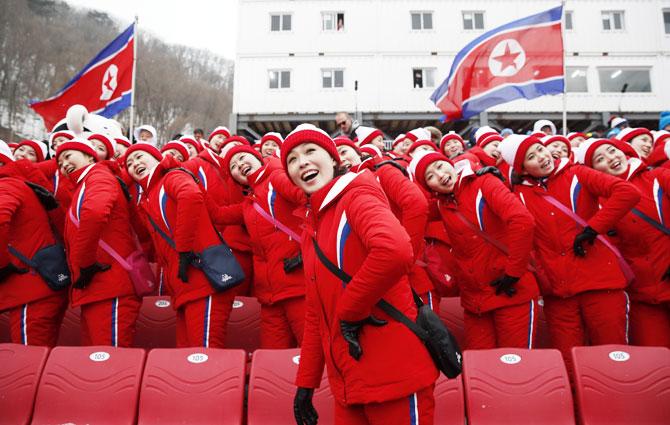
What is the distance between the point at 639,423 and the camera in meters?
2.92

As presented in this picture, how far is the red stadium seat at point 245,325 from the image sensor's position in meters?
4.43

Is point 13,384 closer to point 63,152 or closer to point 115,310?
point 115,310

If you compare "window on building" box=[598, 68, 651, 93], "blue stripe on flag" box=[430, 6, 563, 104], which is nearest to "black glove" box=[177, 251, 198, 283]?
"blue stripe on flag" box=[430, 6, 563, 104]

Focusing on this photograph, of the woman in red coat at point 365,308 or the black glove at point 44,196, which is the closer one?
the woman in red coat at point 365,308

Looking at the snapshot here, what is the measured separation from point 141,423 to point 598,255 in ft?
12.1

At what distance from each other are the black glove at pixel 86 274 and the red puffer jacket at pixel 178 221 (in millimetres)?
494

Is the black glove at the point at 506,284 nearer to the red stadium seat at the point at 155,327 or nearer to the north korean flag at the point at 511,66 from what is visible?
the red stadium seat at the point at 155,327

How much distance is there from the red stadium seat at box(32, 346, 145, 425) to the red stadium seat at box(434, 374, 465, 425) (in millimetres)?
2021

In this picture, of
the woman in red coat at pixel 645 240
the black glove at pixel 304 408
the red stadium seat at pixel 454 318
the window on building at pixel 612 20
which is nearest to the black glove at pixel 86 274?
the black glove at pixel 304 408

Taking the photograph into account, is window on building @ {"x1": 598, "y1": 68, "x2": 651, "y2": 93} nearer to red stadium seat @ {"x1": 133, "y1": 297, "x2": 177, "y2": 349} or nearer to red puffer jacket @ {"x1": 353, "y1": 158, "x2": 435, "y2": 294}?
red puffer jacket @ {"x1": 353, "y1": 158, "x2": 435, "y2": 294}

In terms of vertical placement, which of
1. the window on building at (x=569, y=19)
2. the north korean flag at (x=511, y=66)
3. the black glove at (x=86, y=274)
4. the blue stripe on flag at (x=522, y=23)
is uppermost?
the window on building at (x=569, y=19)

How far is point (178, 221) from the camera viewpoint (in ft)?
11.8

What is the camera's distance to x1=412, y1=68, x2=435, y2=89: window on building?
20.8m

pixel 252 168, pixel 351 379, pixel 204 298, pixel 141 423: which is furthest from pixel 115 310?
pixel 351 379
